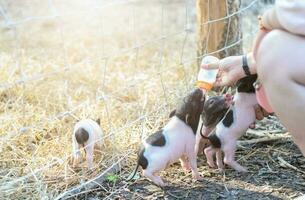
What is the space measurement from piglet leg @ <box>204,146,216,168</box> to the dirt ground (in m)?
0.03

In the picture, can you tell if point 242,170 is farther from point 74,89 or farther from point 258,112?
point 74,89

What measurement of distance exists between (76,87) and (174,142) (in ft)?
4.49

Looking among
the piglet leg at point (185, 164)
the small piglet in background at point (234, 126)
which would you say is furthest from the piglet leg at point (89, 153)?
the small piglet in background at point (234, 126)

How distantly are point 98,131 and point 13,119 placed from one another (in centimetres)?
64

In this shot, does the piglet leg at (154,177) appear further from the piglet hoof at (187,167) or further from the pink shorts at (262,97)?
the pink shorts at (262,97)

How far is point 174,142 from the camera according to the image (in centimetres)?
240

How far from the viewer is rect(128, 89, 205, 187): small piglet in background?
2371 mm

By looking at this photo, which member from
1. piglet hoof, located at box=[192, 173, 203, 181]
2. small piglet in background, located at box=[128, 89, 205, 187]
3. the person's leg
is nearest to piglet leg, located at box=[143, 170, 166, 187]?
small piglet in background, located at box=[128, 89, 205, 187]

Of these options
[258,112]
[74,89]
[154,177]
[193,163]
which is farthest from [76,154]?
[74,89]

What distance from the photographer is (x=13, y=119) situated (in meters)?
3.05

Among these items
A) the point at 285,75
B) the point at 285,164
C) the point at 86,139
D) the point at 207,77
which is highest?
the point at 285,75

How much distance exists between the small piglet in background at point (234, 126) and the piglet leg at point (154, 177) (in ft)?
0.85

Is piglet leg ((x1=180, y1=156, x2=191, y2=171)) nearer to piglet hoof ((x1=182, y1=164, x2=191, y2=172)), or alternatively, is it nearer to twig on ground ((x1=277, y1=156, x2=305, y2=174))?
piglet hoof ((x1=182, y1=164, x2=191, y2=172))

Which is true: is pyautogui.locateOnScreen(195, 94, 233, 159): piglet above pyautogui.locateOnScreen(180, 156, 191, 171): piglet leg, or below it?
above
